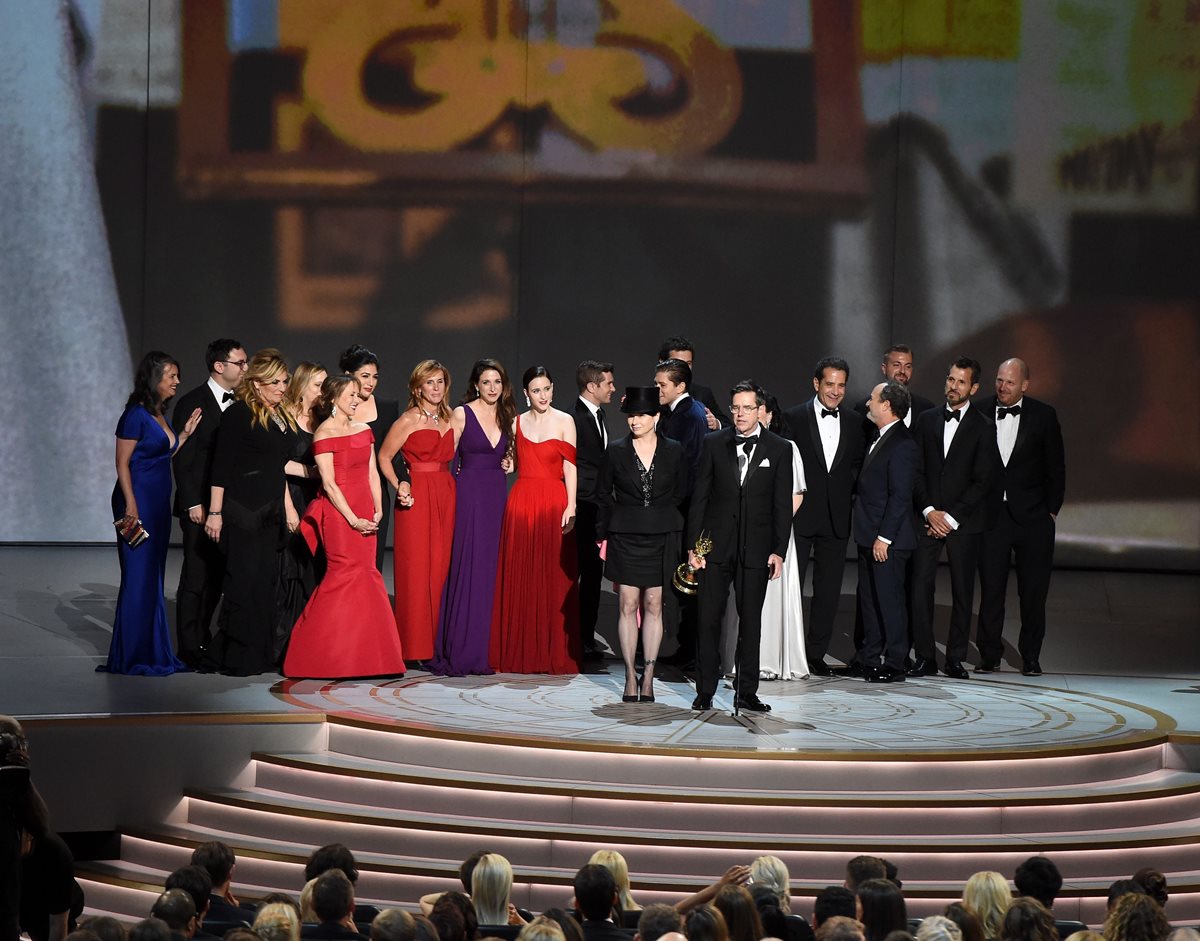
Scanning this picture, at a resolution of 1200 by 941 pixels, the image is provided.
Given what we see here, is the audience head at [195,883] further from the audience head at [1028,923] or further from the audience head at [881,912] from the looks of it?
the audience head at [1028,923]

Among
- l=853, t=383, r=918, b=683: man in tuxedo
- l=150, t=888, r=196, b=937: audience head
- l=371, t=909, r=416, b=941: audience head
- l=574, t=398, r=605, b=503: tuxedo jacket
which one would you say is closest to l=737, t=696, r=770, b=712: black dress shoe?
l=853, t=383, r=918, b=683: man in tuxedo

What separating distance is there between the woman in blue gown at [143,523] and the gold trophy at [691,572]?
2383 millimetres

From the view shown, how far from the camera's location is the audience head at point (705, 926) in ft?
13.1

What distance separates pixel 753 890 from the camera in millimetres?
4504

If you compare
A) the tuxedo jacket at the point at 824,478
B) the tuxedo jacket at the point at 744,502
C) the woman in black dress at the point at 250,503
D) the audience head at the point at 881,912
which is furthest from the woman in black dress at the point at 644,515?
the audience head at the point at 881,912

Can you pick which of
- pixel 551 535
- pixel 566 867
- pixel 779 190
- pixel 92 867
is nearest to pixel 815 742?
pixel 566 867

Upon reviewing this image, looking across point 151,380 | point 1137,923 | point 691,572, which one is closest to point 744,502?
point 691,572

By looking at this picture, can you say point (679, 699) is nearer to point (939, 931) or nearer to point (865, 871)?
point (865, 871)

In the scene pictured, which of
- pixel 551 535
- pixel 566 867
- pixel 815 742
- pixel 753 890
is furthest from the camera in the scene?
pixel 551 535

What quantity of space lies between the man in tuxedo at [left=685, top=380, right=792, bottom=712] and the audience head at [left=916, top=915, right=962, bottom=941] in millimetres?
3314

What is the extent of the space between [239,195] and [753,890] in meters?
8.99

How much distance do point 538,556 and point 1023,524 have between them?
261 cm

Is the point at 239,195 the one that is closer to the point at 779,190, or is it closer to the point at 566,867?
the point at 779,190

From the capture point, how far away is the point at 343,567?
800cm
